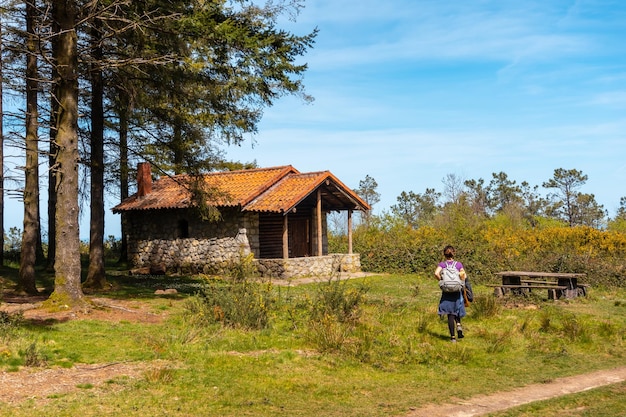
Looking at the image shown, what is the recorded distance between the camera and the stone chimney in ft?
96.1

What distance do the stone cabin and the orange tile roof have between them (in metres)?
0.03

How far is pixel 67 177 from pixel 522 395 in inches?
376

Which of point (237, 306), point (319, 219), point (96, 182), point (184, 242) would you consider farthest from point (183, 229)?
point (237, 306)

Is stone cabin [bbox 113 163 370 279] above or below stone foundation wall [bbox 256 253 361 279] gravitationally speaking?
above

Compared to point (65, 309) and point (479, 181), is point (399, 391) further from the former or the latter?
point (479, 181)

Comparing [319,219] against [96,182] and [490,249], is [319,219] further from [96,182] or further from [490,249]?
[96,182]

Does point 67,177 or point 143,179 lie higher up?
point 143,179

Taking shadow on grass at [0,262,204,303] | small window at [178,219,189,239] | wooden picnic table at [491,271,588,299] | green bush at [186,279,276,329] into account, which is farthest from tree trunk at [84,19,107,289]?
wooden picnic table at [491,271,588,299]

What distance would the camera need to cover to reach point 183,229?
27625 millimetres

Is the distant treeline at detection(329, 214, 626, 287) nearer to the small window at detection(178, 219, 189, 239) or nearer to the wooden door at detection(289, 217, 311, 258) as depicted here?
the wooden door at detection(289, 217, 311, 258)

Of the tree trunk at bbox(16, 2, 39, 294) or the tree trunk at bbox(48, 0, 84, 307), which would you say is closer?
the tree trunk at bbox(48, 0, 84, 307)

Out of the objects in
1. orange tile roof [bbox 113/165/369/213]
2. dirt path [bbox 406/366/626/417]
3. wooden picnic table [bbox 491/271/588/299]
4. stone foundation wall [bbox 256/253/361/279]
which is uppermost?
orange tile roof [bbox 113/165/369/213]

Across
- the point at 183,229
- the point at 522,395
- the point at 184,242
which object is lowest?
the point at 522,395

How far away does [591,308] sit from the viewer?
15.9 m
